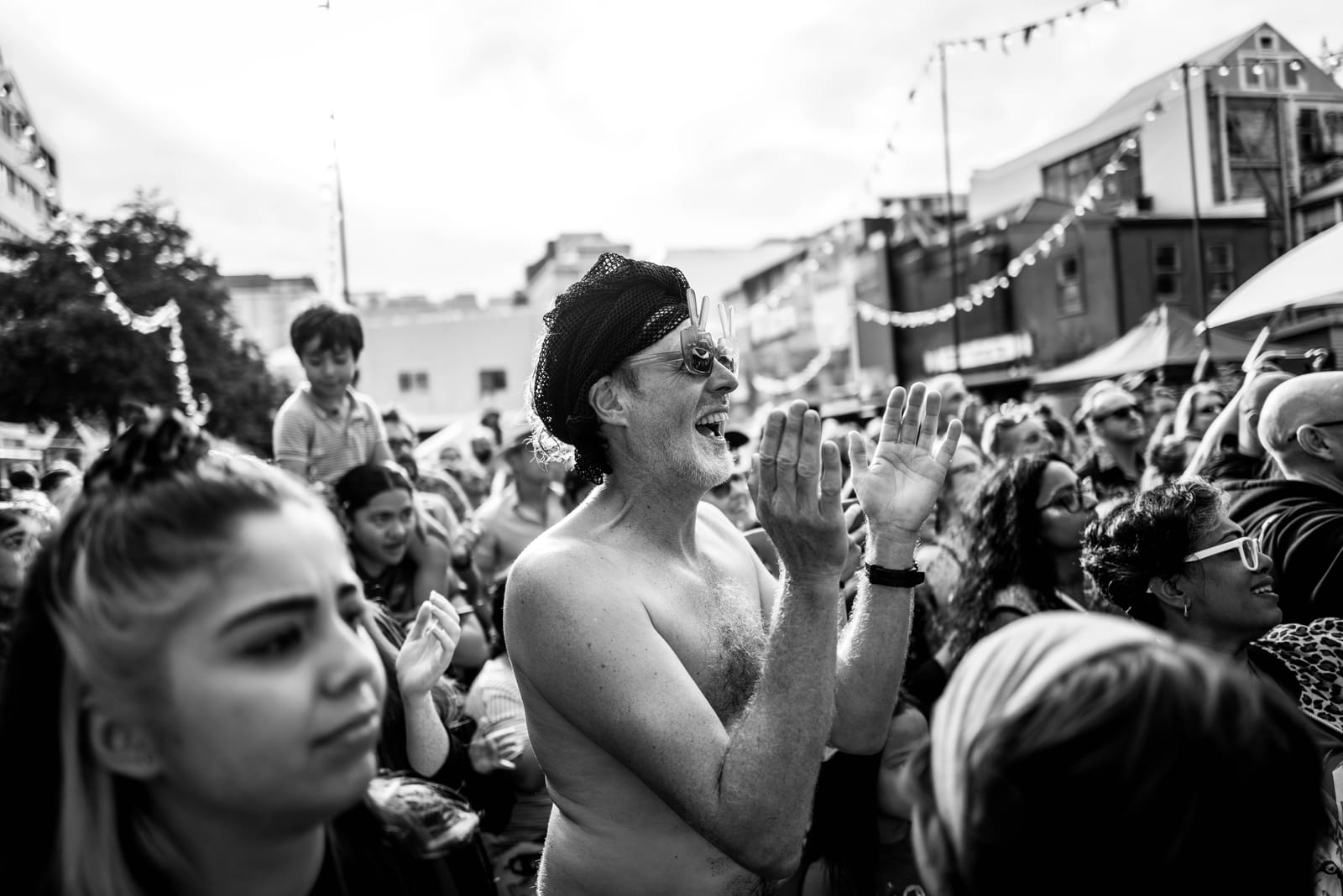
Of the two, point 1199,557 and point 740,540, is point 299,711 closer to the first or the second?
point 740,540

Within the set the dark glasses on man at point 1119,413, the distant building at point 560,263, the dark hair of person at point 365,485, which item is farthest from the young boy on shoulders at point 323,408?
the distant building at point 560,263

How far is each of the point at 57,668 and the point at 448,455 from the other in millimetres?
11414

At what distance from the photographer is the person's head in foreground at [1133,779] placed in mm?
971

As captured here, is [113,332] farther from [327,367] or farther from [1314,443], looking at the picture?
[1314,443]

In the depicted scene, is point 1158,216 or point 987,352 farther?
point 987,352

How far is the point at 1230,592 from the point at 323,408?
410cm

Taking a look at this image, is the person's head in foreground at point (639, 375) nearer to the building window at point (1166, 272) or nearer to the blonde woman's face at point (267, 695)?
the blonde woman's face at point (267, 695)

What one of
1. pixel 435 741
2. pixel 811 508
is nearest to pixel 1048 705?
pixel 811 508

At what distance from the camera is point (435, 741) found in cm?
258

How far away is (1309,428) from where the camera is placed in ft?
11.3

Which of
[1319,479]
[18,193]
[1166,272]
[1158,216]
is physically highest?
[18,193]

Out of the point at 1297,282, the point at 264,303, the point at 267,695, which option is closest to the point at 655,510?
the point at 267,695

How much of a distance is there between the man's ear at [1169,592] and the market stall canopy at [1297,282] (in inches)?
131

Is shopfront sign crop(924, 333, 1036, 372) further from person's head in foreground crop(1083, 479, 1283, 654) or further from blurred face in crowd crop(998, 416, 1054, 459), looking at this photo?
person's head in foreground crop(1083, 479, 1283, 654)
